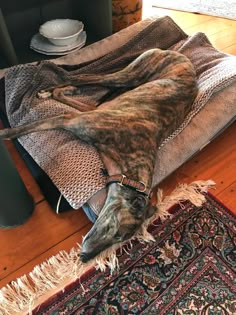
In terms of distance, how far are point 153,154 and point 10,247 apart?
70 cm

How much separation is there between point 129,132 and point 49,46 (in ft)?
3.39

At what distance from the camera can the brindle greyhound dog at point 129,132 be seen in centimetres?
101

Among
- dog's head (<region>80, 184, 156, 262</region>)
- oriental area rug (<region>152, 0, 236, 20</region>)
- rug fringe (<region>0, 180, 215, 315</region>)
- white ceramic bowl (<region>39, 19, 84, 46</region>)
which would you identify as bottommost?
rug fringe (<region>0, 180, 215, 315</region>)

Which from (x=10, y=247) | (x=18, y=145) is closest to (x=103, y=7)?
(x=18, y=145)

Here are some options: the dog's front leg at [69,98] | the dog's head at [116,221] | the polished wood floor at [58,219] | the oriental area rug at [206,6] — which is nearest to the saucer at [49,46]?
the dog's front leg at [69,98]

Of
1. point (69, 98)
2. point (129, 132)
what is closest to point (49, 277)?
point (129, 132)

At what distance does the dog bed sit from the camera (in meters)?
1.17

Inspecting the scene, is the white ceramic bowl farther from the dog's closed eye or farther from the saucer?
the dog's closed eye

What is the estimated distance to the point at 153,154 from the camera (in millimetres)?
1197

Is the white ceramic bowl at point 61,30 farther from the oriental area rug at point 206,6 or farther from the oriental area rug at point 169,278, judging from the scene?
the oriental area rug at point 206,6

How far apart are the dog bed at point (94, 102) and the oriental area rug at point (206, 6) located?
1147 mm

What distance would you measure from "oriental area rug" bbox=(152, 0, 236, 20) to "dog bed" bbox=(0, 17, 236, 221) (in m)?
1.15

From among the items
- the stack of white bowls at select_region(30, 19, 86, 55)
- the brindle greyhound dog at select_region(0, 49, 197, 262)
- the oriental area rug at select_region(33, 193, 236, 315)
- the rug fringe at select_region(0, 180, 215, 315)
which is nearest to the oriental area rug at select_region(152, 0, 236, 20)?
the stack of white bowls at select_region(30, 19, 86, 55)

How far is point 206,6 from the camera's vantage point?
2889 mm
